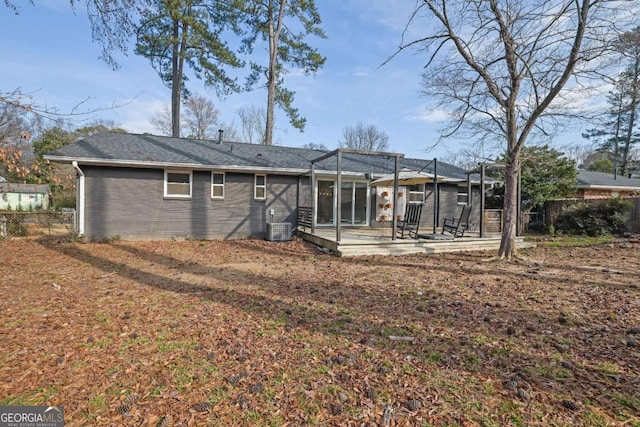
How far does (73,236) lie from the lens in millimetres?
9867

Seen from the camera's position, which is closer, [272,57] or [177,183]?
[177,183]

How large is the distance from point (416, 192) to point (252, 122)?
82.7 feet

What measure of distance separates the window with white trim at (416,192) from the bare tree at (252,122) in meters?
A: 22.8

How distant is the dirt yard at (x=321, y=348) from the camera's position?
222cm

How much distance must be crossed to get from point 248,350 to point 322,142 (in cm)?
4254

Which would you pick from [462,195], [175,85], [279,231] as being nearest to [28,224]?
[175,85]

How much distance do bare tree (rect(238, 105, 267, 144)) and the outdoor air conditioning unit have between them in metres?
23.9

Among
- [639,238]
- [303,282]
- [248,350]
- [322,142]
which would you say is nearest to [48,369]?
[248,350]

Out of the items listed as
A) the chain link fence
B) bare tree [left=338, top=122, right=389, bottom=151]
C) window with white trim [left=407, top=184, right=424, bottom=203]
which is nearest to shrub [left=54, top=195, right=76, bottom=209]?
the chain link fence

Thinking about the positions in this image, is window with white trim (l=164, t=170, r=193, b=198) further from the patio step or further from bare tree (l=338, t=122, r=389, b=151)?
bare tree (l=338, t=122, r=389, b=151)

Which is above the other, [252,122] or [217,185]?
[252,122]

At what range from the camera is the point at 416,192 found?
13.9 meters

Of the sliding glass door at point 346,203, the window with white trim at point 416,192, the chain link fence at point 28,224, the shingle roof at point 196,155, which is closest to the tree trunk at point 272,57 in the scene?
the shingle roof at point 196,155

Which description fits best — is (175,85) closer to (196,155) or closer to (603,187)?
(196,155)
